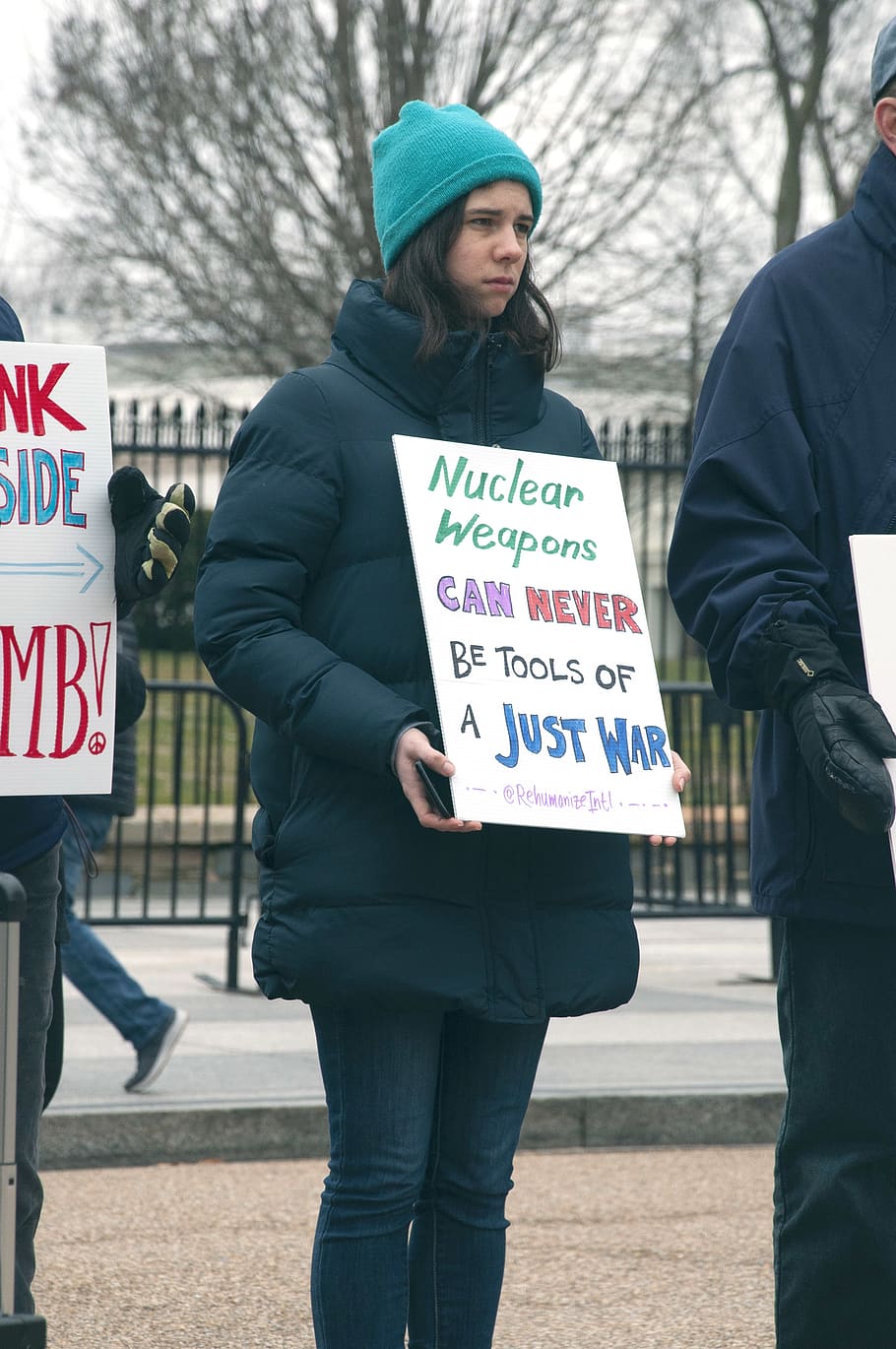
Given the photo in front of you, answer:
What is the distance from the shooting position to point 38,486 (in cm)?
317

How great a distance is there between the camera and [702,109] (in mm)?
16531

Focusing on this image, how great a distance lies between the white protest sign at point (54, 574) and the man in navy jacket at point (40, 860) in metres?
0.05

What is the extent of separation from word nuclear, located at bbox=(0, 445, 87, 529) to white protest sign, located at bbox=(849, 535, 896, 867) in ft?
4.03

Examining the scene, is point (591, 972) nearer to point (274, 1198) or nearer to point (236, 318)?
point (274, 1198)

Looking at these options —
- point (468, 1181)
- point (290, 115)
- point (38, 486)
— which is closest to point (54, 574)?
point (38, 486)

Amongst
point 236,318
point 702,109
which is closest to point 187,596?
point 236,318

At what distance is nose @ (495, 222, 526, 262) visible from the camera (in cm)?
291

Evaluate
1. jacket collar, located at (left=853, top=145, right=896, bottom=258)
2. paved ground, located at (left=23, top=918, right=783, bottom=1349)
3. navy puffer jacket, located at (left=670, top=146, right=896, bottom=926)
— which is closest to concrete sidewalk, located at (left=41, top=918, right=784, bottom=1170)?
paved ground, located at (left=23, top=918, right=783, bottom=1349)

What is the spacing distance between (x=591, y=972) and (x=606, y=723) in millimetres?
355

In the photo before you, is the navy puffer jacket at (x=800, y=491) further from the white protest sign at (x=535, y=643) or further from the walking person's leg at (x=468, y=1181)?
the walking person's leg at (x=468, y=1181)

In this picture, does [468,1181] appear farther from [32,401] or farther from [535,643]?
[32,401]

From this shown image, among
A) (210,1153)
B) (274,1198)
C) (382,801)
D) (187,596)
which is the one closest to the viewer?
(382,801)

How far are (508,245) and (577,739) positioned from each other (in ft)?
2.39

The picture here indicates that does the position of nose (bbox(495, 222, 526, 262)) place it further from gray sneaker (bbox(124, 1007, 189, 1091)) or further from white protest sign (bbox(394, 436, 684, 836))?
gray sneaker (bbox(124, 1007, 189, 1091))
